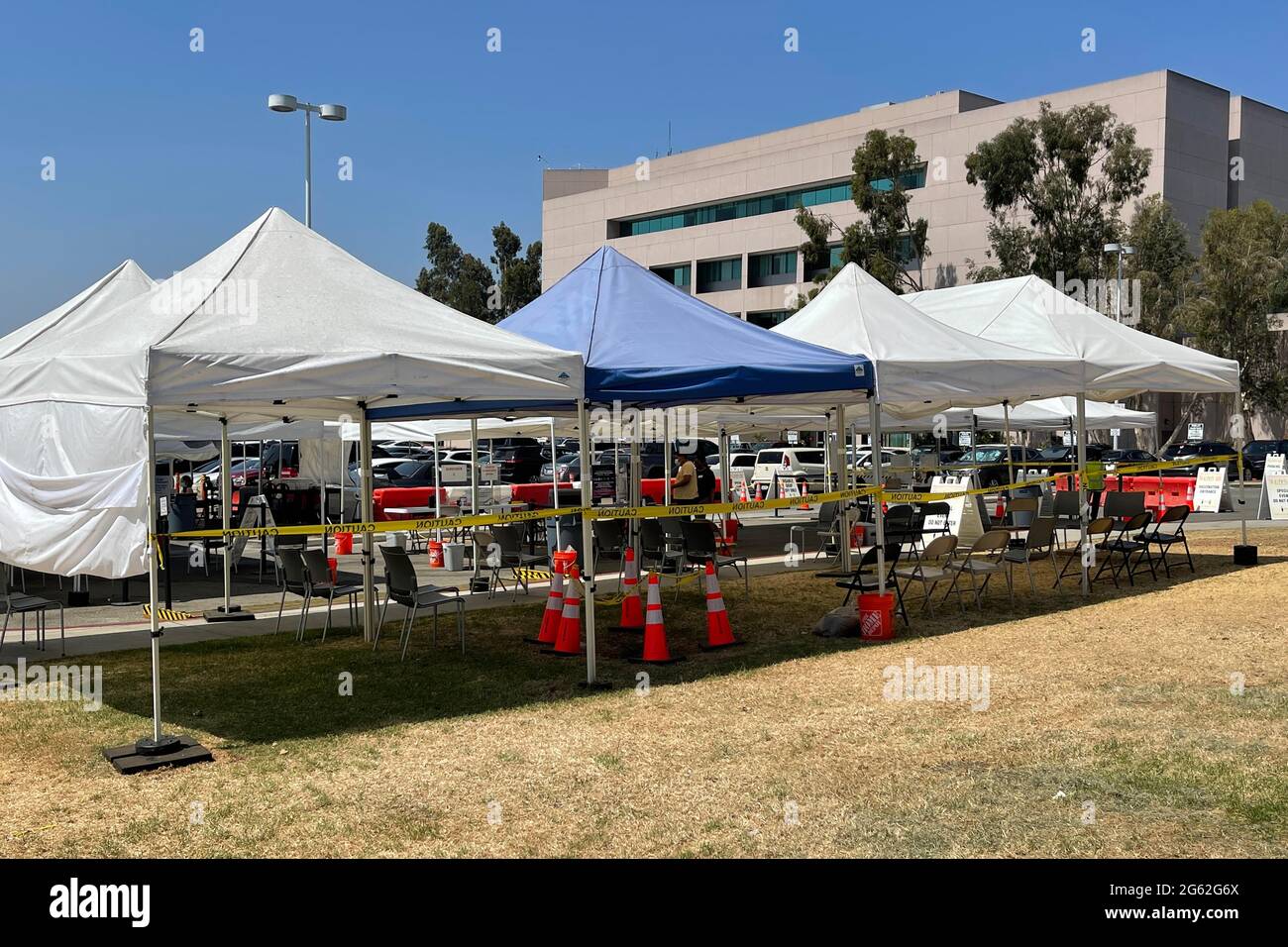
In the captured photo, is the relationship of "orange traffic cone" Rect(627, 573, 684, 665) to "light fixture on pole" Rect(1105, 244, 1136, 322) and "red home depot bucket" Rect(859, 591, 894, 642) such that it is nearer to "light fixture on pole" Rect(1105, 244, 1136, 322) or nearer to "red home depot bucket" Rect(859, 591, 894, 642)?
"red home depot bucket" Rect(859, 591, 894, 642)

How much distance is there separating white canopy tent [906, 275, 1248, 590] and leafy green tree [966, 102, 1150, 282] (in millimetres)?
27030

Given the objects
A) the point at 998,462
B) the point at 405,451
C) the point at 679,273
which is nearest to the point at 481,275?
the point at 679,273

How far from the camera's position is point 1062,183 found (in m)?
41.7

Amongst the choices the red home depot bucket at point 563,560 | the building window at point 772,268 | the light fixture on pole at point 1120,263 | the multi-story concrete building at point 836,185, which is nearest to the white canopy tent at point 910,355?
the red home depot bucket at point 563,560

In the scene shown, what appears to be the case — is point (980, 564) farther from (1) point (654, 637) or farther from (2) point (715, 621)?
(1) point (654, 637)

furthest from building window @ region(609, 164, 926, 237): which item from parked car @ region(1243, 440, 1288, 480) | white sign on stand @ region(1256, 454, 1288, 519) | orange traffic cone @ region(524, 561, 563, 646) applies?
orange traffic cone @ region(524, 561, 563, 646)

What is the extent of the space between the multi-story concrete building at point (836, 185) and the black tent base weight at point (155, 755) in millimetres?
46871

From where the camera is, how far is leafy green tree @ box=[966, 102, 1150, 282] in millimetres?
41344

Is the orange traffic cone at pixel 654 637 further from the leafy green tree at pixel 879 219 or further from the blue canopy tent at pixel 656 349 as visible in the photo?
the leafy green tree at pixel 879 219

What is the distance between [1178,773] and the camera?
6316 millimetres

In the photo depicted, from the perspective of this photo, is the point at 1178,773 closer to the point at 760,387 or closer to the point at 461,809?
the point at 461,809

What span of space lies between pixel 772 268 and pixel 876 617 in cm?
5498
